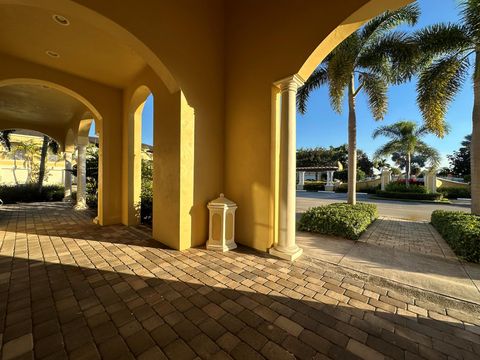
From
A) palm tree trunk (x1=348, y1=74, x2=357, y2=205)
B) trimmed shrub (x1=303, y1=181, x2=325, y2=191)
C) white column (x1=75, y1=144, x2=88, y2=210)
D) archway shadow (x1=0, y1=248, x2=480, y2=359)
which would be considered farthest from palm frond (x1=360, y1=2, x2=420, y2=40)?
trimmed shrub (x1=303, y1=181, x2=325, y2=191)

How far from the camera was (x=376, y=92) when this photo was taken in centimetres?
829

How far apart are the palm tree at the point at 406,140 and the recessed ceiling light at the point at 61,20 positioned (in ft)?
73.8

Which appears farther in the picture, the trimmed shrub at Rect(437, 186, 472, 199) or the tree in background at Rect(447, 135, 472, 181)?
the tree in background at Rect(447, 135, 472, 181)

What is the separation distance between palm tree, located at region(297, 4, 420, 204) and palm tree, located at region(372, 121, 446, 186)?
1361 cm

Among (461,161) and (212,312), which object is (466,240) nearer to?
(212,312)

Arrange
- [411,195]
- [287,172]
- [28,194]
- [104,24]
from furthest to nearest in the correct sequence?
1. [411,195]
2. [28,194]
3. [287,172]
4. [104,24]

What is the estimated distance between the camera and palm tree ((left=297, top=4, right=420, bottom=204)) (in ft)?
23.5

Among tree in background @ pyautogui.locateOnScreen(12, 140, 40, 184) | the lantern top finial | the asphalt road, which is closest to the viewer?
the lantern top finial

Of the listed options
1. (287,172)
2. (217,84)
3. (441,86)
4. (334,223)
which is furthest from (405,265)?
(441,86)

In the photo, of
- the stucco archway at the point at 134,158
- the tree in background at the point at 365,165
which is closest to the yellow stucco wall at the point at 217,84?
the stucco archway at the point at 134,158

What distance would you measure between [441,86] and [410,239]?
4.62m

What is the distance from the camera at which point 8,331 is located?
201 cm

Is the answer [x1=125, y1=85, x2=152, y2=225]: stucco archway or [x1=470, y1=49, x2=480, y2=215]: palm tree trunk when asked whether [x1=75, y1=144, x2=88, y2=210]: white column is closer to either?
[x1=125, y1=85, x2=152, y2=225]: stucco archway

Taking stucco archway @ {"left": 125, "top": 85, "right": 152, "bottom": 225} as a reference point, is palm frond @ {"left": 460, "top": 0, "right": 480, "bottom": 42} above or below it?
above
